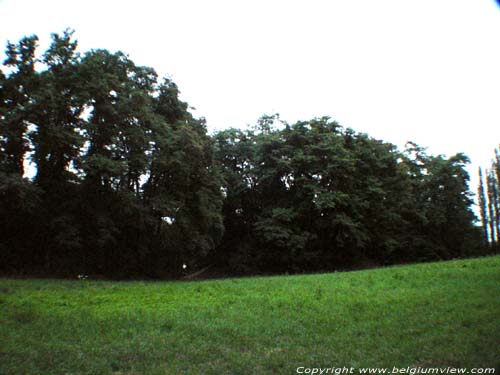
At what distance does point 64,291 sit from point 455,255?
48760mm

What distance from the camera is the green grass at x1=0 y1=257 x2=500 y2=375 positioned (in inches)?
271

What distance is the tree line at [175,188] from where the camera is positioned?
80.3 ft

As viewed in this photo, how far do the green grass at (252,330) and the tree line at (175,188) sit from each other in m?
12.4

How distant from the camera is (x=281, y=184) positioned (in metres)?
41.9

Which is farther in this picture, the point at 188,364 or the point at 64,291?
the point at 64,291

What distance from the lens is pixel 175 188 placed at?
93.1 ft

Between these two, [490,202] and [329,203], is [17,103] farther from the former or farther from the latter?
[490,202]

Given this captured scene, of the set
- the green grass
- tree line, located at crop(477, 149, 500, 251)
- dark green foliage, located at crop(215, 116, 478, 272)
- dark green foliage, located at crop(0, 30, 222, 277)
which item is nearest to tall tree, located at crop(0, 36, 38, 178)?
dark green foliage, located at crop(0, 30, 222, 277)

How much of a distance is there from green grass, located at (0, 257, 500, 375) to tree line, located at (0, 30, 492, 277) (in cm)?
1241

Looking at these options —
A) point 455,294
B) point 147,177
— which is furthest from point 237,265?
point 455,294

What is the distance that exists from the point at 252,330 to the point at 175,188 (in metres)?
20.4

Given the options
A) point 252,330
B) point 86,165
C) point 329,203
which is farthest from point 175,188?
point 252,330

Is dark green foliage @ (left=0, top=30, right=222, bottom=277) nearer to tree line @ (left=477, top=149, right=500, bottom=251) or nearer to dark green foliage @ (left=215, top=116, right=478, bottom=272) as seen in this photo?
dark green foliage @ (left=215, top=116, right=478, bottom=272)

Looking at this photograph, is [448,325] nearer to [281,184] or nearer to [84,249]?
[84,249]
